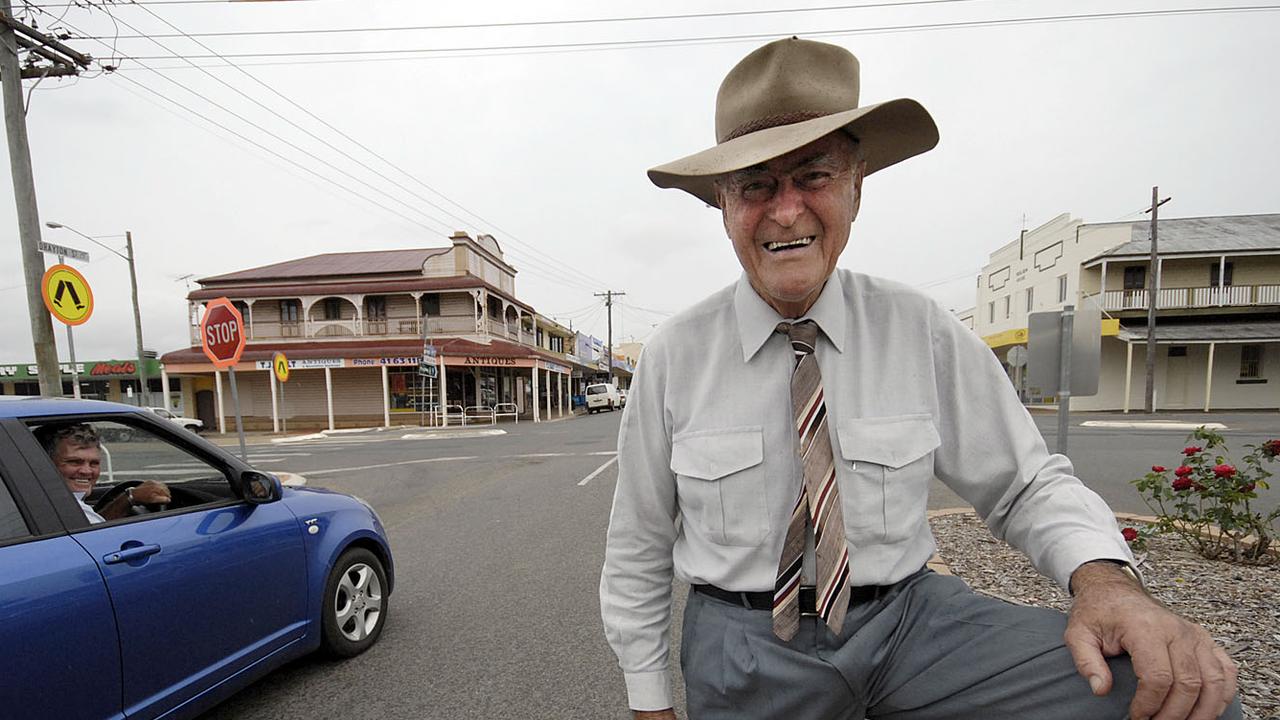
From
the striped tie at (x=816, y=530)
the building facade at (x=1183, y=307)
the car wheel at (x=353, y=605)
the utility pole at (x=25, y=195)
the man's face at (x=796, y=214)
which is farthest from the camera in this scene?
the building facade at (x=1183, y=307)

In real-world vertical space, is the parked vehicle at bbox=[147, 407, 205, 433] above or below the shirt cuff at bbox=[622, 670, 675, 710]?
below

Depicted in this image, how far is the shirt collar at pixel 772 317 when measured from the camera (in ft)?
4.77

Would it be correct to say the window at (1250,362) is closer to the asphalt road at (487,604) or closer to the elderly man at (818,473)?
the asphalt road at (487,604)

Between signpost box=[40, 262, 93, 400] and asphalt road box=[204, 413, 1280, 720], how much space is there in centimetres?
387

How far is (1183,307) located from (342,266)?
40873 millimetres

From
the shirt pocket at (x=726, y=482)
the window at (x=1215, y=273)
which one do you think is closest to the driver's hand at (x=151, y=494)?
the shirt pocket at (x=726, y=482)

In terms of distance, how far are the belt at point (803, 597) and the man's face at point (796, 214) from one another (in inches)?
28.5

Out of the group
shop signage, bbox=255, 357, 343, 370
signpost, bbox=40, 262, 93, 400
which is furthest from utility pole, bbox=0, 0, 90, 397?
shop signage, bbox=255, 357, 343, 370

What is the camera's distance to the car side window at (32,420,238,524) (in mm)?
2404

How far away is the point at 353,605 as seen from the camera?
10.8ft

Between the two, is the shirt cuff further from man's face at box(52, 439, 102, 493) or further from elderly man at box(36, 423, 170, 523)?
man's face at box(52, 439, 102, 493)

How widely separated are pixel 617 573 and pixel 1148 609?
1.12 meters

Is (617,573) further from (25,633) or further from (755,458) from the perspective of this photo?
(25,633)

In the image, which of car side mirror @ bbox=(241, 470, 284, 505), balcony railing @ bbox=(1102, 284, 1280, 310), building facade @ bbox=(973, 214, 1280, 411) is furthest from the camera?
balcony railing @ bbox=(1102, 284, 1280, 310)
